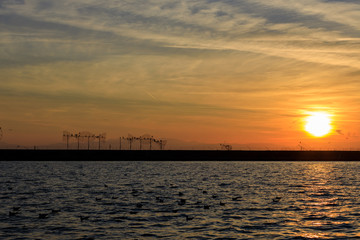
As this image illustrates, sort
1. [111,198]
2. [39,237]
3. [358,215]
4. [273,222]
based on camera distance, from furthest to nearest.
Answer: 1. [111,198]
2. [358,215]
3. [273,222]
4. [39,237]

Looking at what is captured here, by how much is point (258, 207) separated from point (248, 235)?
1743cm

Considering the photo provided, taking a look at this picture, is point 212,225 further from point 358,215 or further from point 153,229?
point 358,215

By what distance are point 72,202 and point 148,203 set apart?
9.95m

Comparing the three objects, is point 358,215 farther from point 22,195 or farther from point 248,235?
point 22,195

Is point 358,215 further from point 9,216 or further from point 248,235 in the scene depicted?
point 9,216

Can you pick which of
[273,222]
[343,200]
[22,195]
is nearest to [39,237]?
[273,222]

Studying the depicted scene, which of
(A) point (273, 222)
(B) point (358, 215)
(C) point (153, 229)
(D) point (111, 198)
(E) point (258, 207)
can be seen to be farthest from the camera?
(D) point (111, 198)

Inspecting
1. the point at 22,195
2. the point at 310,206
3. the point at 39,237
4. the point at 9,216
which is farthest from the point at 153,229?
the point at 22,195

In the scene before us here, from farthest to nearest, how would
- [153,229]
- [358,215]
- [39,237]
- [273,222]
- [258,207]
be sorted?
[258,207] < [358,215] < [273,222] < [153,229] < [39,237]

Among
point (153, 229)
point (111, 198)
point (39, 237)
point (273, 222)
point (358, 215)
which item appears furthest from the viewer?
point (111, 198)

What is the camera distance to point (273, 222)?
45.2 metres

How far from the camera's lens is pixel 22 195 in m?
68.4

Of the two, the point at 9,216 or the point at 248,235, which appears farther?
the point at 9,216

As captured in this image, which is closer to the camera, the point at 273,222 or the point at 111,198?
the point at 273,222
